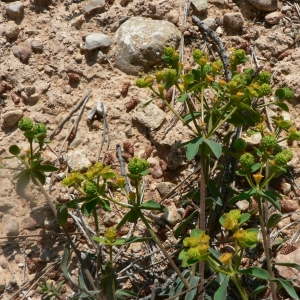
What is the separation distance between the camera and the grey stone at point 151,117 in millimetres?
3406

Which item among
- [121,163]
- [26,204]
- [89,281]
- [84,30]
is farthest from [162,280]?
[84,30]

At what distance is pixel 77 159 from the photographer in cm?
337

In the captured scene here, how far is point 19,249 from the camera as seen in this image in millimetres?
3193

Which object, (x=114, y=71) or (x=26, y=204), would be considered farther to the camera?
(x=114, y=71)

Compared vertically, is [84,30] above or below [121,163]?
above

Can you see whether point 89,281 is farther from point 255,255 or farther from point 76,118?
point 76,118

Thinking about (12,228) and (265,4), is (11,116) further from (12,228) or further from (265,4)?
(265,4)

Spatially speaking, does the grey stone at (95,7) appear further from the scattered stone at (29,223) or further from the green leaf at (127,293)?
the green leaf at (127,293)

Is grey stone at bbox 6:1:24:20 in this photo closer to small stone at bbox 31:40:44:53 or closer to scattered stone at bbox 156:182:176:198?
small stone at bbox 31:40:44:53

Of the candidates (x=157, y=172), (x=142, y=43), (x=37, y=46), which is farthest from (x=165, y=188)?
(x=37, y=46)

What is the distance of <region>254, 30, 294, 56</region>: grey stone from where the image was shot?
11.7 ft

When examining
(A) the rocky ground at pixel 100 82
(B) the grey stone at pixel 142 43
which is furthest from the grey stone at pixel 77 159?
(B) the grey stone at pixel 142 43

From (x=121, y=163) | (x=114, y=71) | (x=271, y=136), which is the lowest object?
(x=121, y=163)

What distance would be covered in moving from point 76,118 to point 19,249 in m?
0.98
